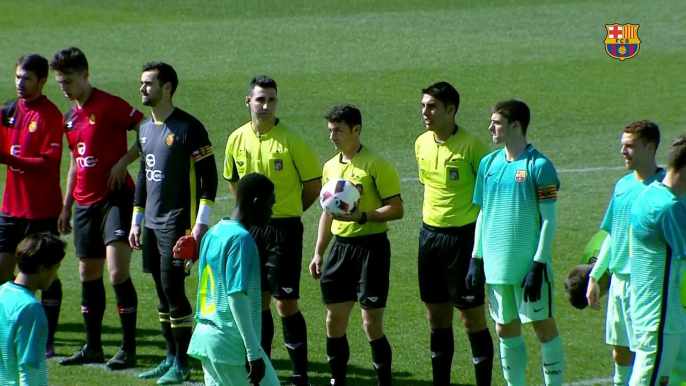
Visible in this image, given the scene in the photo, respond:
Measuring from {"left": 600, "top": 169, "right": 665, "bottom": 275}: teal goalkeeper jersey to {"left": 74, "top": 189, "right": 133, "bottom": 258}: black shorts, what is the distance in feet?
13.0

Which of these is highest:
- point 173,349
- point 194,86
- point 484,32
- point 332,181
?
point 484,32

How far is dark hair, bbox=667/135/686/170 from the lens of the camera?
6.32 meters

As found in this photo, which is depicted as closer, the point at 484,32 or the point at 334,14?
the point at 484,32

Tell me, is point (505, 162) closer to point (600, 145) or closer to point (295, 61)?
point (600, 145)

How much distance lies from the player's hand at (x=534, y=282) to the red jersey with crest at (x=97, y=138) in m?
3.64

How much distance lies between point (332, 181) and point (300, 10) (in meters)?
17.9

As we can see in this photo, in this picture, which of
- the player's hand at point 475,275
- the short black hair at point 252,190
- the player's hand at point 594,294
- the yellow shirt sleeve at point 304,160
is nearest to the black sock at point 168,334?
the yellow shirt sleeve at point 304,160

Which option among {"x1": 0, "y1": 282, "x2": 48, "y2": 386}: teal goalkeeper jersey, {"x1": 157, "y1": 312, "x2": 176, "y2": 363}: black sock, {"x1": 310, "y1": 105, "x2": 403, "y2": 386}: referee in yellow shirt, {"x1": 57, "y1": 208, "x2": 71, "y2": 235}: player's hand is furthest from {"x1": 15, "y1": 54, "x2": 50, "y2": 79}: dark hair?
{"x1": 0, "y1": 282, "x2": 48, "y2": 386}: teal goalkeeper jersey

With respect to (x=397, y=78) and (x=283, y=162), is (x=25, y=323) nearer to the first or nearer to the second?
(x=283, y=162)

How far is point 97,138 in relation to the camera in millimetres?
8758

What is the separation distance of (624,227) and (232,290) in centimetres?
258

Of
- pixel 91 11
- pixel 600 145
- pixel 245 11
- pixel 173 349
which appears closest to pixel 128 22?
pixel 91 11

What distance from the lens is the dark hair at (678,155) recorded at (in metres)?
6.32

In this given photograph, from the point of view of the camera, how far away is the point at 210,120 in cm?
1791
